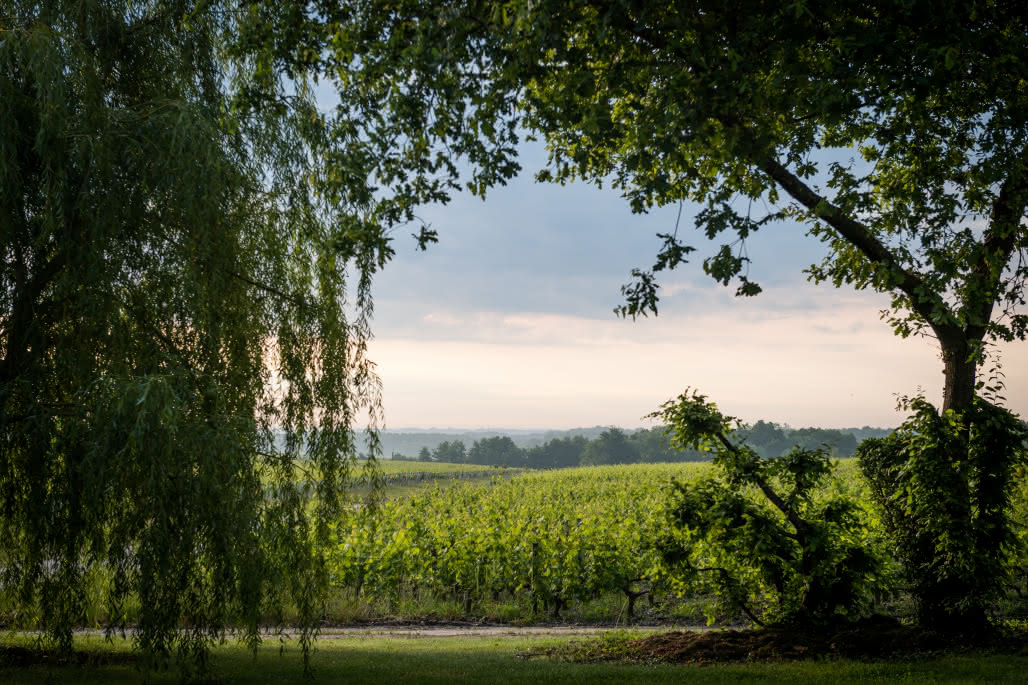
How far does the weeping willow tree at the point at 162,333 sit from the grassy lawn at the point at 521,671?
3.16 ft

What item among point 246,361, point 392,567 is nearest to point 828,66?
point 246,361

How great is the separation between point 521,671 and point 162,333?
5.76 meters

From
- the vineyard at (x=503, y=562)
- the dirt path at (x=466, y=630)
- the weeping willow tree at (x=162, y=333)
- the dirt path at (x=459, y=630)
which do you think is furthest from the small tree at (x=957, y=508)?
the weeping willow tree at (x=162, y=333)

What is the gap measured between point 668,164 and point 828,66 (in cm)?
191

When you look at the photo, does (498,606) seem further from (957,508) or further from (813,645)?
(957,508)

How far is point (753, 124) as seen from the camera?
10188mm

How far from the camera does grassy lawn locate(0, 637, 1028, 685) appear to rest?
8891mm

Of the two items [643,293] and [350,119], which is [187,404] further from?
[643,293]

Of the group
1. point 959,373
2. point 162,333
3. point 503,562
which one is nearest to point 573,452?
point 503,562

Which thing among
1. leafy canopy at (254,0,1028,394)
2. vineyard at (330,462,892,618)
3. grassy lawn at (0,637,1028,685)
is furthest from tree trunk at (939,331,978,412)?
vineyard at (330,462,892,618)

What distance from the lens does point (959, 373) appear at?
11492 millimetres

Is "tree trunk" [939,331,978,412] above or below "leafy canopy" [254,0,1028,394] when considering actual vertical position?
below

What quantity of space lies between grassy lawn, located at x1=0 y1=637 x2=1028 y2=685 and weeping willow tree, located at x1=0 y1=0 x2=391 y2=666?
963 millimetres

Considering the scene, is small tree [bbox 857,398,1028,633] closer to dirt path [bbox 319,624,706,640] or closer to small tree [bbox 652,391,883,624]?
small tree [bbox 652,391,883,624]
